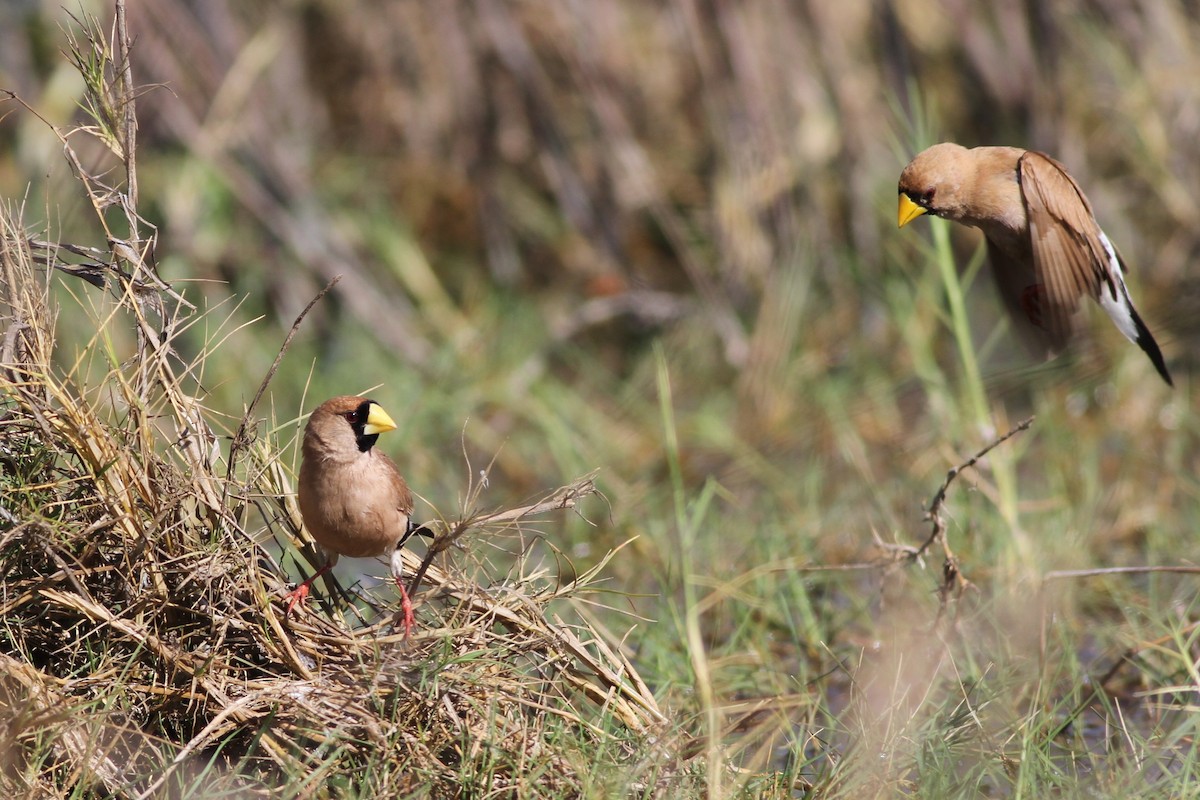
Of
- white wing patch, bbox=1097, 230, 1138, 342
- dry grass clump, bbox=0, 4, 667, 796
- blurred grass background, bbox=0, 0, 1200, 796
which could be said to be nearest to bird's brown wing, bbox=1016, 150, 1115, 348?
white wing patch, bbox=1097, 230, 1138, 342

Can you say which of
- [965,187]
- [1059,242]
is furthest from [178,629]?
[1059,242]

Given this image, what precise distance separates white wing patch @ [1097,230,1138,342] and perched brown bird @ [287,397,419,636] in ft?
6.15

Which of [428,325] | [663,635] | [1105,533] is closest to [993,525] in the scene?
[1105,533]

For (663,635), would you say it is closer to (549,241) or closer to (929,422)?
(929,422)

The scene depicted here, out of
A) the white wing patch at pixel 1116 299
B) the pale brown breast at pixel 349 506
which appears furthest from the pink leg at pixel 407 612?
the white wing patch at pixel 1116 299

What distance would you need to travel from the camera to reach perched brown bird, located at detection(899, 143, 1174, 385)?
3410 mm

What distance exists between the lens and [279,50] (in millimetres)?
7004

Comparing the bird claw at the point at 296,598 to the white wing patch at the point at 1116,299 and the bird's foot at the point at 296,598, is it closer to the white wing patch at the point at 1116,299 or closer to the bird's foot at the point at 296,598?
the bird's foot at the point at 296,598

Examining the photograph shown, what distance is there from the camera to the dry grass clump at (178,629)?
8.82 ft

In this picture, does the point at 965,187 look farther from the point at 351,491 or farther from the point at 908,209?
the point at 351,491

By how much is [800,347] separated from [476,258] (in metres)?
1.99

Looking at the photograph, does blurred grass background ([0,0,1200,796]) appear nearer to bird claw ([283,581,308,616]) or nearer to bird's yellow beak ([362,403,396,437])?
bird's yellow beak ([362,403,396,437])

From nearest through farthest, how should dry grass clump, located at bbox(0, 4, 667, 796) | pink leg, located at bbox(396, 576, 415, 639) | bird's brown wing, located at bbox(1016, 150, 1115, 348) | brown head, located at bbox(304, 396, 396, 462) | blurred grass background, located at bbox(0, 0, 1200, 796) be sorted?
dry grass clump, located at bbox(0, 4, 667, 796)
pink leg, located at bbox(396, 576, 415, 639)
brown head, located at bbox(304, 396, 396, 462)
bird's brown wing, located at bbox(1016, 150, 1115, 348)
blurred grass background, located at bbox(0, 0, 1200, 796)

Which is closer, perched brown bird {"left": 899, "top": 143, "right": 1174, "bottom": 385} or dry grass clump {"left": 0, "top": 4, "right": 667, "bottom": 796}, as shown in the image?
dry grass clump {"left": 0, "top": 4, "right": 667, "bottom": 796}
